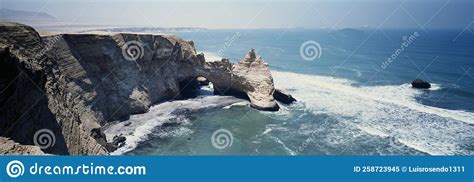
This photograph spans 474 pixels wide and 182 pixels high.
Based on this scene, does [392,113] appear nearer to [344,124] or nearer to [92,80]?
[344,124]

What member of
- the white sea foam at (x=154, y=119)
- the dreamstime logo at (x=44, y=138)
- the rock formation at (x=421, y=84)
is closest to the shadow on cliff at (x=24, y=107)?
the dreamstime logo at (x=44, y=138)

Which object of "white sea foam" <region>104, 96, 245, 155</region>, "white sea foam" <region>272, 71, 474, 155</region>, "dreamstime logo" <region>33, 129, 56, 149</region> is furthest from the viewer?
"white sea foam" <region>272, 71, 474, 155</region>

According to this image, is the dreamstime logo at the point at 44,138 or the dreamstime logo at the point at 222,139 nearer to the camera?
the dreamstime logo at the point at 44,138

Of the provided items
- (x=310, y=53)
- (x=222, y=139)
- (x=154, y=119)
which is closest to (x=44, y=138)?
(x=222, y=139)

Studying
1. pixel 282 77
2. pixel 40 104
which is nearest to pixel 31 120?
pixel 40 104
